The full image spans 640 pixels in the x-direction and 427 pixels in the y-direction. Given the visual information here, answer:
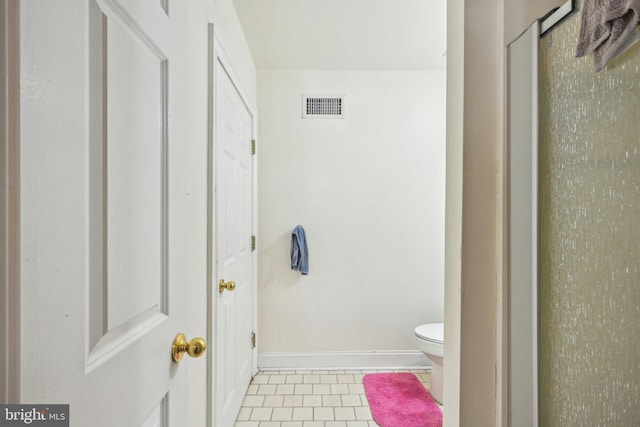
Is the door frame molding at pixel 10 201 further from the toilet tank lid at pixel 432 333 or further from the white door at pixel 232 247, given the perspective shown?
the toilet tank lid at pixel 432 333

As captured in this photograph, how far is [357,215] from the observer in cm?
287

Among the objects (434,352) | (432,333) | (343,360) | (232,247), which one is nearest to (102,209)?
(232,247)

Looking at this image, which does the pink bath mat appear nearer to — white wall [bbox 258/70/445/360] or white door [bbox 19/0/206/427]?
white wall [bbox 258/70/445/360]

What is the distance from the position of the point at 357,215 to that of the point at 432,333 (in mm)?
1009

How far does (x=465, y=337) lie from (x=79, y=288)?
1.03 meters

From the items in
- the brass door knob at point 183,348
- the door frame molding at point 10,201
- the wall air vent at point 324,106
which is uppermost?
the wall air vent at point 324,106

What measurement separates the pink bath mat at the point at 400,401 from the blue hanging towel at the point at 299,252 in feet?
3.06

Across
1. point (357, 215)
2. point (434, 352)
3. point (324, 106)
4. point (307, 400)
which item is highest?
point (324, 106)

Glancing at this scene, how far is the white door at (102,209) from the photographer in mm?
391

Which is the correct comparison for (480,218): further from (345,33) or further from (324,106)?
(324,106)

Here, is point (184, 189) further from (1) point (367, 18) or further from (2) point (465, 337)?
(1) point (367, 18)

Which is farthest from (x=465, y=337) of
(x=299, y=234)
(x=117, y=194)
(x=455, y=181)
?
(x=299, y=234)

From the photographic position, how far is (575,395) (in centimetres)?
85

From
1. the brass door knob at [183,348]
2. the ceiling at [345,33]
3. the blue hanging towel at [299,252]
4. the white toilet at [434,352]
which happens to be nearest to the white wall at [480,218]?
the brass door knob at [183,348]
